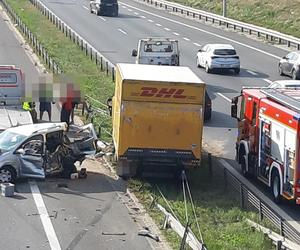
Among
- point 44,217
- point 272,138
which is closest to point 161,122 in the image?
point 272,138

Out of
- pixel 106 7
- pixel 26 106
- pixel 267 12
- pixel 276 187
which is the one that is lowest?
pixel 106 7

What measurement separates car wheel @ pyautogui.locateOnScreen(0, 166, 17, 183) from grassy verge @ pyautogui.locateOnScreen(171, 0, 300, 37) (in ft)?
128

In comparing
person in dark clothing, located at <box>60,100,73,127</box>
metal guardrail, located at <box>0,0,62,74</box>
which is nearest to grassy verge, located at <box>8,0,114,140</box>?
metal guardrail, located at <box>0,0,62,74</box>

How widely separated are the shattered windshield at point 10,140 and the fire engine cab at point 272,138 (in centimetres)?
547

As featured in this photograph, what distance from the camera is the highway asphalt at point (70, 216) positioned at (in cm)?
1672

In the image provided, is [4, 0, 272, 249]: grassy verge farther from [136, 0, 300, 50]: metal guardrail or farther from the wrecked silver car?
[136, 0, 300, 50]: metal guardrail

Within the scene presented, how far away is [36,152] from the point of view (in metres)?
22.1

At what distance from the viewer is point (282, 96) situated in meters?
21.2

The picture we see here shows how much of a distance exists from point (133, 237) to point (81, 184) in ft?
16.6

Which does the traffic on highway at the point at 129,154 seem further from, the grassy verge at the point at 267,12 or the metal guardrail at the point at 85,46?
the grassy verge at the point at 267,12

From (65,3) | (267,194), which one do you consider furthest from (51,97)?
(65,3)

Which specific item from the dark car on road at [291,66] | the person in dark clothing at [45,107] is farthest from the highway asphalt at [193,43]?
the person in dark clothing at [45,107]

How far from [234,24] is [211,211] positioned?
4418cm

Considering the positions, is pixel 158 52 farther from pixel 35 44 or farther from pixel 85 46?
pixel 35 44
